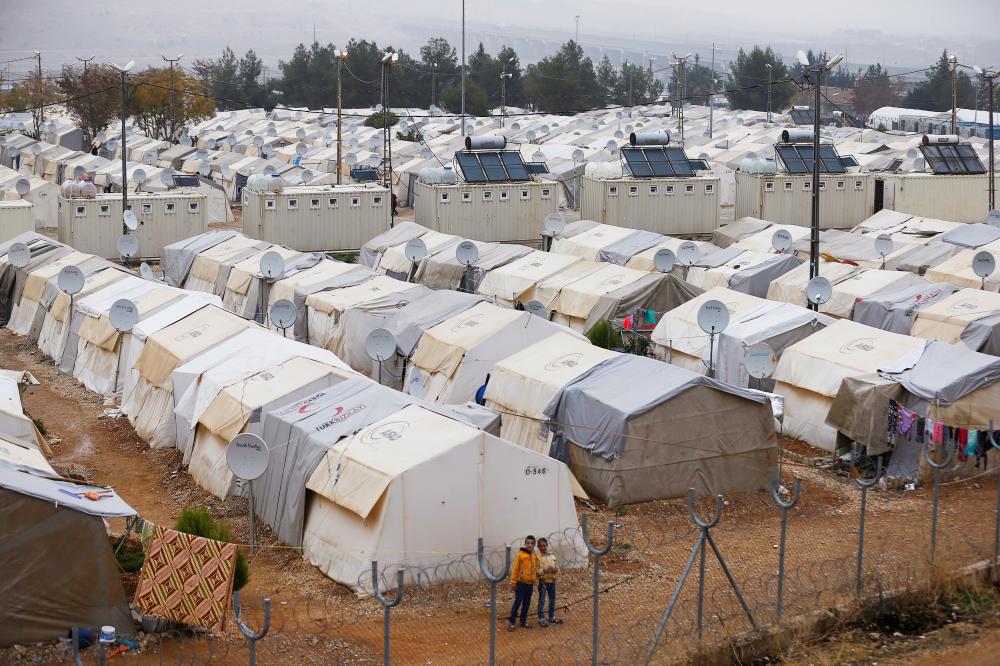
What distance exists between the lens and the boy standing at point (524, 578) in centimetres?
1267

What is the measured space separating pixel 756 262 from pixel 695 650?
17475 millimetres

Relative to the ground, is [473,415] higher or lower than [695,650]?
higher

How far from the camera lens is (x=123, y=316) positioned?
2330cm

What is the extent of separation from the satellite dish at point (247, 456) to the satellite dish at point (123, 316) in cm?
965

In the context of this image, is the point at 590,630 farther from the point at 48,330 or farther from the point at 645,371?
the point at 48,330

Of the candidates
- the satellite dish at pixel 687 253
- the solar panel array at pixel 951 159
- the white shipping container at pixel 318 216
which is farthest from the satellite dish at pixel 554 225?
the solar panel array at pixel 951 159

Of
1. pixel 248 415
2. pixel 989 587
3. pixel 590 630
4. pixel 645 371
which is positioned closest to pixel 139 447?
pixel 248 415

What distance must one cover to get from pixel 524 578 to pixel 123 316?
511 inches

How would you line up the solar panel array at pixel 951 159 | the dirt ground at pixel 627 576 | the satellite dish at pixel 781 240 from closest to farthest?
1. the dirt ground at pixel 627 576
2. the satellite dish at pixel 781 240
3. the solar panel array at pixel 951 159

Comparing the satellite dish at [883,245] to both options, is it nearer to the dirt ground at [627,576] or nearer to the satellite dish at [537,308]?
the satellite dish at [537,308]

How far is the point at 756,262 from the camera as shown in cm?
2848

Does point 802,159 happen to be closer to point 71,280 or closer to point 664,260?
point 664,260

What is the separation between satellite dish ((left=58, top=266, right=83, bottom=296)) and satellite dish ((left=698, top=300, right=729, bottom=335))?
41.5ft

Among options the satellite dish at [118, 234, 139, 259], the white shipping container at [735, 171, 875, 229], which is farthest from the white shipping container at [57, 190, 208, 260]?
the white shipping container at [735, 171, 875, 229]
